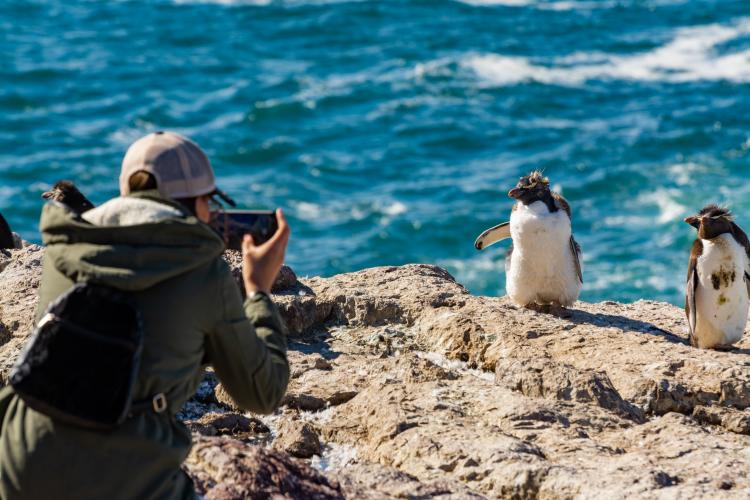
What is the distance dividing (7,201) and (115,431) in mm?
23275

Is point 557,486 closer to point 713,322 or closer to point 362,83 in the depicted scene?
point 713,322

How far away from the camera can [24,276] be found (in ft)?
23.8

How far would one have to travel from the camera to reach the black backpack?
306cm

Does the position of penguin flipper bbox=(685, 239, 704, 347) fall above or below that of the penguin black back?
below

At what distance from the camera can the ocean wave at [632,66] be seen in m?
31.5

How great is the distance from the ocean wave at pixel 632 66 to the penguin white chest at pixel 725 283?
23201mm

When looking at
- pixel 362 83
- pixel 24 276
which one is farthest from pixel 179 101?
pixel 24 276

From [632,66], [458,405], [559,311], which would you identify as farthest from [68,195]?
[632,66]

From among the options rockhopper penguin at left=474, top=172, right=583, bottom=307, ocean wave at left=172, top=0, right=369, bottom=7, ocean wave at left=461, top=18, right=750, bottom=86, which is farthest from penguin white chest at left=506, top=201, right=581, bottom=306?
ocean wave at left=172, top=0, right=369, bottom=7

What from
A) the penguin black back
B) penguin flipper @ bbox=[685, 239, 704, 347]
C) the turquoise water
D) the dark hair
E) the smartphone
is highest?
the dark hair

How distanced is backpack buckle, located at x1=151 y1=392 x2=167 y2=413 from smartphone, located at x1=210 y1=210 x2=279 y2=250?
0.54 m

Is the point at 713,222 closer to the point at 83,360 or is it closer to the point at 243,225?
the point at 243,225

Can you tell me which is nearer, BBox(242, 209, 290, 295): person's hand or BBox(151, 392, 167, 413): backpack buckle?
BBox(151, 392, 167, 413): backpack buckle

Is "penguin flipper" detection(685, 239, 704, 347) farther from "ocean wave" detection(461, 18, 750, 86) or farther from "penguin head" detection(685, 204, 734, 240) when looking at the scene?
"ocean wave" detection(461, 18, 750, 86)
